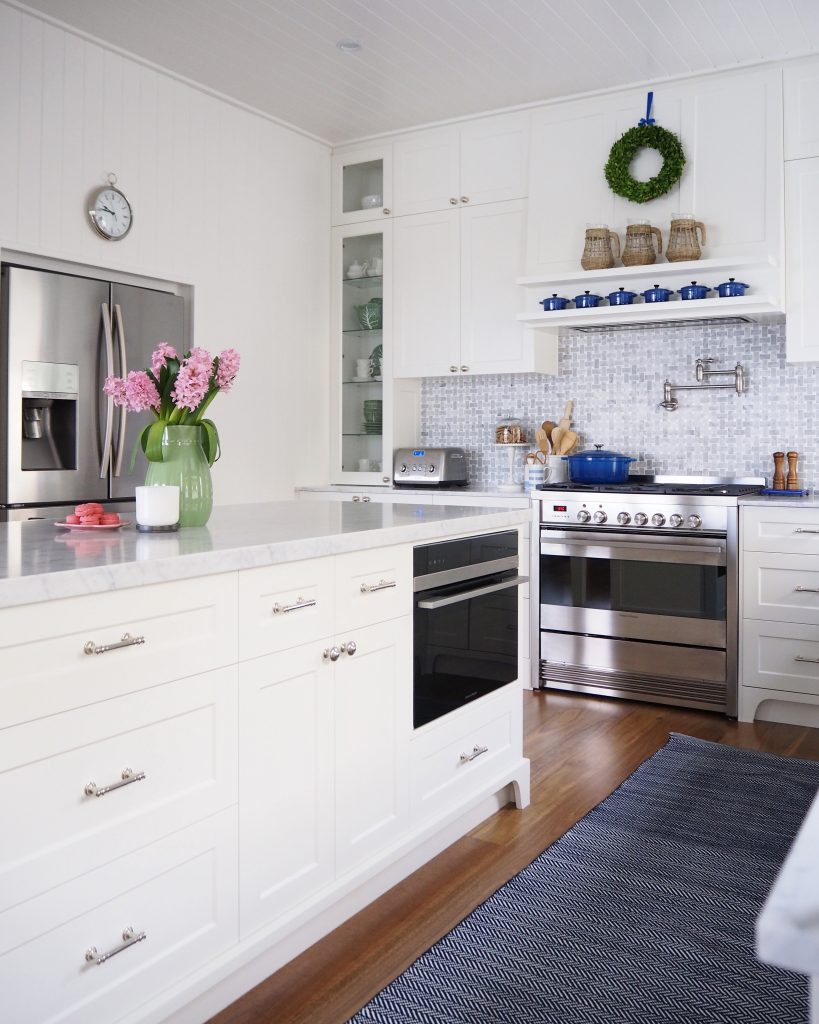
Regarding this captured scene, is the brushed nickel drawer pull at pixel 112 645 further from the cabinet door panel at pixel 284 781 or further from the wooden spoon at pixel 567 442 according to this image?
the wooden spoon at pixel 567 442

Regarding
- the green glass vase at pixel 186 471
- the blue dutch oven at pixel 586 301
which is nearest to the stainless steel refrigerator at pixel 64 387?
the green glass vase at pixel 186 471

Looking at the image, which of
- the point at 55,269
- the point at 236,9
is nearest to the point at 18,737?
the point at 55,269

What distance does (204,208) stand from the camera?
4.45 metres

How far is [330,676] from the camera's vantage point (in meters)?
2.12

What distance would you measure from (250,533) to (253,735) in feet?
1.51

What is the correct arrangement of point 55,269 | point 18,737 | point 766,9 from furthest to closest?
point 55,269
point 766,9
point 18,737

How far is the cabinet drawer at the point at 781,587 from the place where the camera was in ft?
12.2

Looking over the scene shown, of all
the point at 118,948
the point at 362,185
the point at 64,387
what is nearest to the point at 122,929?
the point at 118,948

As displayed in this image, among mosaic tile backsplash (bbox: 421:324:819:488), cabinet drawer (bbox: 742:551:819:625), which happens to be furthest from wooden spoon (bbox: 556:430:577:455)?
cabinet drawer (bbox: 742:551:819:625)

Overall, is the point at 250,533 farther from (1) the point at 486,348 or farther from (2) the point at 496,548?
(1) the point at 486,348

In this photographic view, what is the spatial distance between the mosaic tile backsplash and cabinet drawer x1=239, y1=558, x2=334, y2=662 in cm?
291

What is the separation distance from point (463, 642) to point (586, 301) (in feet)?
7.43

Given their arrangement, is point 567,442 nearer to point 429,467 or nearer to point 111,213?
point 429,467

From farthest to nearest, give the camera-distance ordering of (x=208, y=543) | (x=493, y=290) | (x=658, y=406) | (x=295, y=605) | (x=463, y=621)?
(x=493, y=290), (x=658, y=406), (x=463, y=621), (x=295, y=605), (x=208, y=543)
